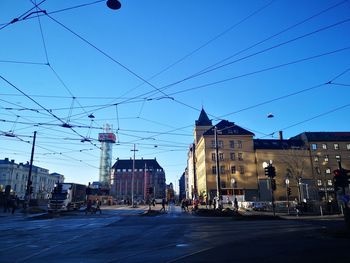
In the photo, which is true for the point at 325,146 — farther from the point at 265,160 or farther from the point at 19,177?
the point at 19,177

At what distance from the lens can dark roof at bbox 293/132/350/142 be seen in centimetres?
8156

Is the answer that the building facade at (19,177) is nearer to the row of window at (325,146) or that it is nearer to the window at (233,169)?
the window at (233,169)

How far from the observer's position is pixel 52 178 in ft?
476

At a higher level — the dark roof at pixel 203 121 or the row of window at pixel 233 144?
the dark roof at pixel 203 121

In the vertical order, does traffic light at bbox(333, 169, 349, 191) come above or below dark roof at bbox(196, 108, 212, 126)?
below

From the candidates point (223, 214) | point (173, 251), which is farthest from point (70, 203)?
point (173, 251)

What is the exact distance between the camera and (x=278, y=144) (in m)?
80.9

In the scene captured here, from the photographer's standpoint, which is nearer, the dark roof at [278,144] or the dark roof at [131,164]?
the dark roof at [278,144]

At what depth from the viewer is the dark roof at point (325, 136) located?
268 ft

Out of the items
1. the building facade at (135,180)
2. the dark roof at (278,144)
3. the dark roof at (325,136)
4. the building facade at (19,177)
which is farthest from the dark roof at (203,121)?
the building facade at (135,180)

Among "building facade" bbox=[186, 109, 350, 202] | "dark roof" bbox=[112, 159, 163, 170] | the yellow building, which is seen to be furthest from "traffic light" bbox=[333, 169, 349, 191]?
"dark roof" bbox=[112, 159, 163, 170]

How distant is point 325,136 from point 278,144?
488 inches

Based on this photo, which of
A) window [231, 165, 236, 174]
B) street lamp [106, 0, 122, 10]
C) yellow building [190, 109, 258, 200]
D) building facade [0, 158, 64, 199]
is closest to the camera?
street lamp [106, 0, 122, 10]

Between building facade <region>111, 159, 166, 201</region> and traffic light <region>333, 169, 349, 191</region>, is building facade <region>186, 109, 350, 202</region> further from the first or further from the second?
building facade <region>111, 159, 166, 201</region>
